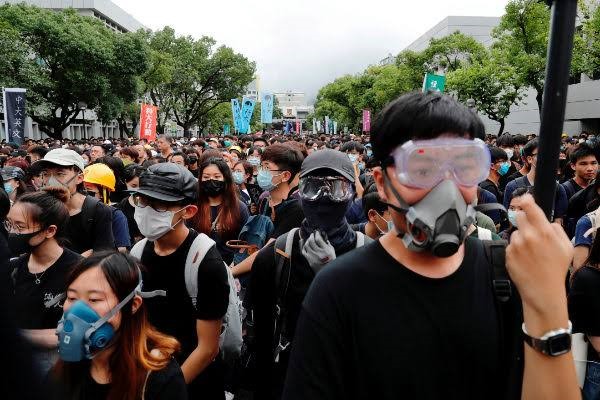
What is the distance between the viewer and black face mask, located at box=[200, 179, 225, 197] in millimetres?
4750

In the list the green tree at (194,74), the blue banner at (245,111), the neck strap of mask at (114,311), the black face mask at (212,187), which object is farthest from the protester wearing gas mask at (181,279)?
the green tree at (194,74)

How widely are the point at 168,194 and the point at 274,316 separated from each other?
0.98 meters

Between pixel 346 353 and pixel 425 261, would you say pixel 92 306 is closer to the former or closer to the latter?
pixel 346 353

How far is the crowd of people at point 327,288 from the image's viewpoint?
4.32 feet

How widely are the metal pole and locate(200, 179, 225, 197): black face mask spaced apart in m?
3.79

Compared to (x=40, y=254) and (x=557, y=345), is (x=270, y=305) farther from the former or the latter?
(x=557, y=345)

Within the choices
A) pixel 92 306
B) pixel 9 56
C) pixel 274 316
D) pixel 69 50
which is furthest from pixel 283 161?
pixel 69 50

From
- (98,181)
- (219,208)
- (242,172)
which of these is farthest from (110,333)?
(242,172)

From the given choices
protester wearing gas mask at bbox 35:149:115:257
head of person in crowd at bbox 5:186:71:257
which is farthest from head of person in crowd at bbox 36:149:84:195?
head of person in crowd at bbox 5:186:71:257

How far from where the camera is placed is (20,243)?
11.1 ft

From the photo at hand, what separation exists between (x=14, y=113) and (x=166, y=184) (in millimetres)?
12779

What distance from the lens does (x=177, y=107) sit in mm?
49688

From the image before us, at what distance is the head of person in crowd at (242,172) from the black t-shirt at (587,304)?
4.16 meters

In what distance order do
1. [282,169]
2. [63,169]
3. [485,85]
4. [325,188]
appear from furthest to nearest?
1. [485,85]
2. [63,169]
3. [282,169]
4. [325,188]
